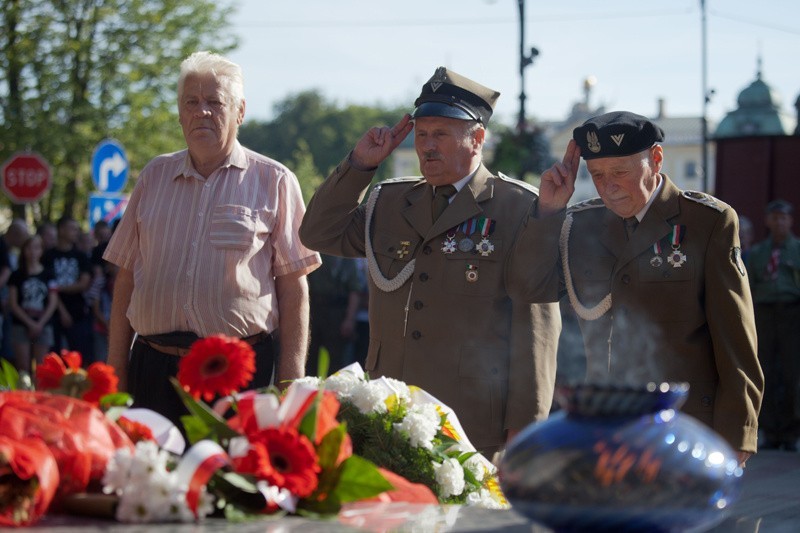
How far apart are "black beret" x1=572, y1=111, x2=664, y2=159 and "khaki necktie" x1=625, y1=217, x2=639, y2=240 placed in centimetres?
32

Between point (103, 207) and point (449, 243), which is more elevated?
point (103, 207)

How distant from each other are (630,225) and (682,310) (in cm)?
35

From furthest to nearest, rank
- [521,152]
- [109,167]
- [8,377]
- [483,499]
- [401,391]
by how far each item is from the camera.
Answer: [521,152], [109,167], [401,391], [483,499], [8,377]

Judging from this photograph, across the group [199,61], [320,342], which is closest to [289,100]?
[320,342]

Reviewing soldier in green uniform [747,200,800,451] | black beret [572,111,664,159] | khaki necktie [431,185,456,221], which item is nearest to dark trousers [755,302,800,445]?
soldier in green uniform [747,200,800,451]

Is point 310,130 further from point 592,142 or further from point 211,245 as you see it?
point 592,142

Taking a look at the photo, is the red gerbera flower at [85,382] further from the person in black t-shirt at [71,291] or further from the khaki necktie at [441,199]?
the person in black t-shirt at [71,291]

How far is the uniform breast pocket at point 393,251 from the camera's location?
Answer: 5.03m

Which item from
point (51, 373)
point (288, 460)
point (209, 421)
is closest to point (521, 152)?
point (51, 373)

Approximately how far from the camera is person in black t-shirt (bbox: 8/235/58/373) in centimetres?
1348

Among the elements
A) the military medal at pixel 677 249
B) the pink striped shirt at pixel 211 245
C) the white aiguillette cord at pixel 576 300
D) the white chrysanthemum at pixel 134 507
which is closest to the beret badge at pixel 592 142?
the white aiguillette cord at pixel 576 300

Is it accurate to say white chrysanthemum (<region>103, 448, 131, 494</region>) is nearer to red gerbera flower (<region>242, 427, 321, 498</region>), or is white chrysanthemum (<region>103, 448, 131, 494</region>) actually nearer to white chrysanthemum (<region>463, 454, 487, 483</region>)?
red gerbera flower (<region>242, 427, 321, 498</region>)

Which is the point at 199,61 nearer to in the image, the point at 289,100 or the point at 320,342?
the point at 320,342

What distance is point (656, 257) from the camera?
169 inches
